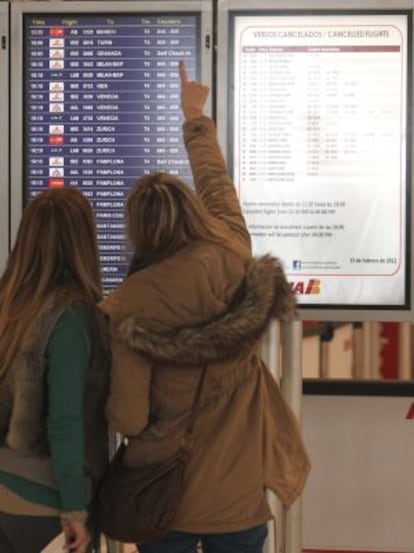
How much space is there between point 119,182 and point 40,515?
130cm

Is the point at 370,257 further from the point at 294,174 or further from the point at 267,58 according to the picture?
the point at 267,58

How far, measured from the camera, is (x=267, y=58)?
109 inches

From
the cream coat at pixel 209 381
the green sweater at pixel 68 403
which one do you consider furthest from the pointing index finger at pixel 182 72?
the green sweater at pixel 68 403

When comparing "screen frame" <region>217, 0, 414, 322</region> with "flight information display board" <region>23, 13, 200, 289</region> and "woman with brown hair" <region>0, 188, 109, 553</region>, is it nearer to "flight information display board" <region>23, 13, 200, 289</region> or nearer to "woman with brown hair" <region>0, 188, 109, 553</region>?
"flight information display board" <region>23, 13, 200, 289</region>

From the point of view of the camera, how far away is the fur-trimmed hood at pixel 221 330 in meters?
1.77

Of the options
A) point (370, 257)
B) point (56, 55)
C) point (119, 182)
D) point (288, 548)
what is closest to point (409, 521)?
point (288, 548)

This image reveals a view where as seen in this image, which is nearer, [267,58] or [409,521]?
[267,58]

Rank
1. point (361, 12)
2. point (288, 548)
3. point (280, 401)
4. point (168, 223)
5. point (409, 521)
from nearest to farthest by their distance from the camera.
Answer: point (168, 223)
point (280, 401)
point (288, 548)
point (361, 12)
point (409, 521)

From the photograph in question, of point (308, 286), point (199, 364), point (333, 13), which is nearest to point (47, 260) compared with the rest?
point (199, 364)

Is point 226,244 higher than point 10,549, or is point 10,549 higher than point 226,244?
point 226,244

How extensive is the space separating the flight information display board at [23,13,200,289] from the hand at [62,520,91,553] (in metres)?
1.15

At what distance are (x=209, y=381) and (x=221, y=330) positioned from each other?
0.42 ft

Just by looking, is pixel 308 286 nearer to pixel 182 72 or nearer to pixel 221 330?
pixel 182 72

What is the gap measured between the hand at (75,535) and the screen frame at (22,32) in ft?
4.30
